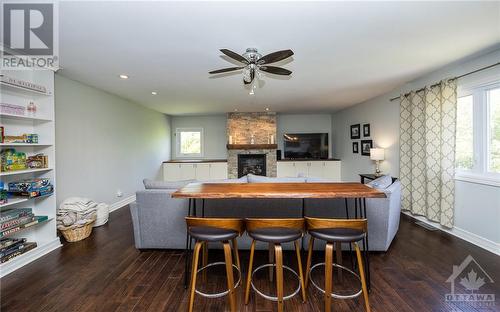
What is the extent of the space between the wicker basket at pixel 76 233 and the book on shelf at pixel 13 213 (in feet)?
1.62

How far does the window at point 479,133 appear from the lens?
2676mm

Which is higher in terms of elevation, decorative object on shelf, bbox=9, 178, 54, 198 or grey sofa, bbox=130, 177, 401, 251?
decorative object on shelf, bbox=9, 178, 54, 198

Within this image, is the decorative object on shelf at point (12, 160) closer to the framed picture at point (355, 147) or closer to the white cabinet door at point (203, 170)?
the white cabinet door at point (203, 170)

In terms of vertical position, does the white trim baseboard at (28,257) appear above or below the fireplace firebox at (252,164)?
below

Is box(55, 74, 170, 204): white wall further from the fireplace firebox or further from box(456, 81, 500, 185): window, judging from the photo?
box(456, 81, 500, 185): window

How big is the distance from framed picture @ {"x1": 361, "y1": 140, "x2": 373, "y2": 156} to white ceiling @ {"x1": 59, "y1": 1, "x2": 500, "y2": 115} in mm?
1796

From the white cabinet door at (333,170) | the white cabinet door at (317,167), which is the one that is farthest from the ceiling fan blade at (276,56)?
the white cabinet door at (333,170)

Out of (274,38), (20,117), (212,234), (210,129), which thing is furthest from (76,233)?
(210,129)

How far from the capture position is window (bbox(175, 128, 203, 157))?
741 centimetres

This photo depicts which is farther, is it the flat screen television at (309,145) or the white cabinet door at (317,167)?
the flat screen television at (309,145)

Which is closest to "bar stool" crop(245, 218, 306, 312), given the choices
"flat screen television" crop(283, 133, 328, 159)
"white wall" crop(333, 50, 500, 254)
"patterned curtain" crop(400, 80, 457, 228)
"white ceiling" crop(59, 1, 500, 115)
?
"white ceiling" crop(59, 1, 500, 115)

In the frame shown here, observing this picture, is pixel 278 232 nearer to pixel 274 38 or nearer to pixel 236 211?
pixel 236 211

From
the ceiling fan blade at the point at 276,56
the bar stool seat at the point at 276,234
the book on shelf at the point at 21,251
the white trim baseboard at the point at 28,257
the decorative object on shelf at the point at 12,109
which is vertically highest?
the ceiling fan blade at the point at 276,56

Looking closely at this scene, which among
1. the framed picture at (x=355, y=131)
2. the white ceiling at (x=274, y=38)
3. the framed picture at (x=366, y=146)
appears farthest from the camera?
the framed picture at (x=355, y=131)
